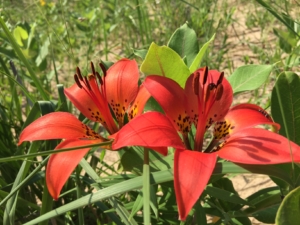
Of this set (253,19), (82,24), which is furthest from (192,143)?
(253,19)

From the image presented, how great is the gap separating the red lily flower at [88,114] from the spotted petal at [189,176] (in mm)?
60

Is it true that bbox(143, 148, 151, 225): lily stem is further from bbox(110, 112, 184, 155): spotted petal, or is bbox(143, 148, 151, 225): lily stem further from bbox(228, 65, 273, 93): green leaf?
bbox(228, 65, 273, 93): green leaf

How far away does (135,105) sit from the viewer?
Result: 777 mm

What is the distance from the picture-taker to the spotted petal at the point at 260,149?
554 millimetres

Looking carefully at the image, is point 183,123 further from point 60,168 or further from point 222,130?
point 60,168

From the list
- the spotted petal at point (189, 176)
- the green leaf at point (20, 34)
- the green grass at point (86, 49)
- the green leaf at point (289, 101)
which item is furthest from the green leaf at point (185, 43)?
the green leaf at point (20, 34)

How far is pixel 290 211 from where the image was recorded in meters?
0.56

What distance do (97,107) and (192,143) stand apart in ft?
0.60

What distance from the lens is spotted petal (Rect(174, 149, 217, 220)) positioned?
51 centimetres

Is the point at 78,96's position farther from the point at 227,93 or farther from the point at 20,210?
the point at 20,210

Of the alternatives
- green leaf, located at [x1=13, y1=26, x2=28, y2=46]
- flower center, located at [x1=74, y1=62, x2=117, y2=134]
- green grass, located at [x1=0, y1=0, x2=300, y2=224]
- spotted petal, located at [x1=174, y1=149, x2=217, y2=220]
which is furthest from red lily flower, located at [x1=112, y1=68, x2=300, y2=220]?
green leaf, located at [x1=13, y1=26, x2=28, y2=46]

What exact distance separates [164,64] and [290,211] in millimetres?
309

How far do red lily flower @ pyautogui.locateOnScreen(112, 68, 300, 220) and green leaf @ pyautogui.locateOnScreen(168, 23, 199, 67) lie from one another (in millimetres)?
154

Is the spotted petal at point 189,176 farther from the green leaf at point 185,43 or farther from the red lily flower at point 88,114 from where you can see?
the green leaf at point 185,43
